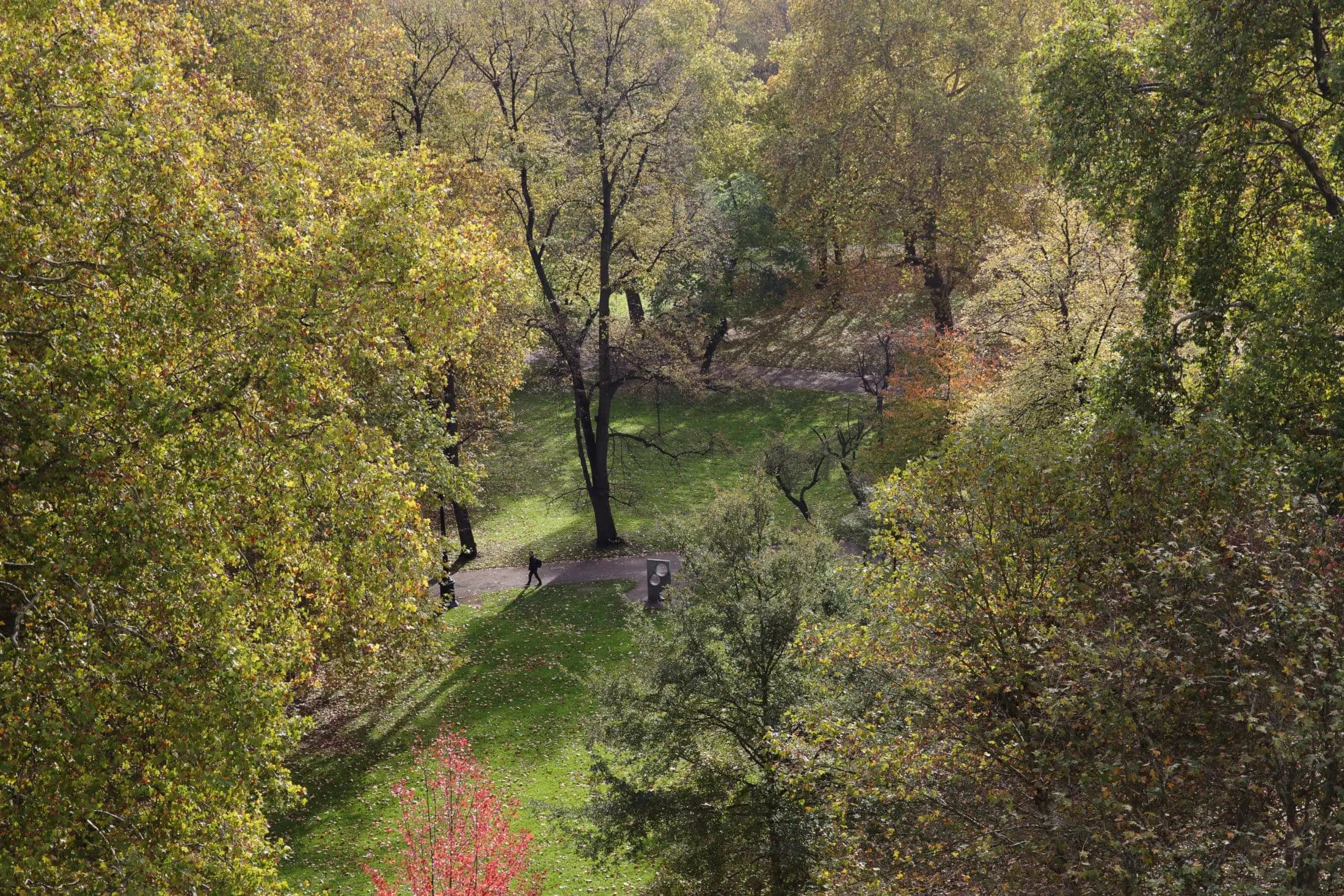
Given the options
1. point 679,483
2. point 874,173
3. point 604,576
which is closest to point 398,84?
point 604,576

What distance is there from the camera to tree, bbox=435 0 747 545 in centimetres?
3102

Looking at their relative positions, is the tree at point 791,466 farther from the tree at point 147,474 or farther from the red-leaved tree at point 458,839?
the tree at point 147,474

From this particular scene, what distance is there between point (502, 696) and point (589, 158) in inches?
651

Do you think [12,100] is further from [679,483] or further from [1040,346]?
[679,483]

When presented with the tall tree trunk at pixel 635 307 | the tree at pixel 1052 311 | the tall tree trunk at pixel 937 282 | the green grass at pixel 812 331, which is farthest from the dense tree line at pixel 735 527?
the tall tree trunk at pixel 635 307

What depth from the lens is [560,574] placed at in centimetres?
3266

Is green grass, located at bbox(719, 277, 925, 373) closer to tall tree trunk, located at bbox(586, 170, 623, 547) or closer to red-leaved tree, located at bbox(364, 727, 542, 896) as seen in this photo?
tall tree trunk, located at bbox(586, 170, 623, 547)

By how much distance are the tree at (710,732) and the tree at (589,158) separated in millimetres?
17338

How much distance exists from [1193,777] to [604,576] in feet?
80.4

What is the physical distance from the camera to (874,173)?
4362cm

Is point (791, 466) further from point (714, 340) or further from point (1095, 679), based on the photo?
point (1095, 679)

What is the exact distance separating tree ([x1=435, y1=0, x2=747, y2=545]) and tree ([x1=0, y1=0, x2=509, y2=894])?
19.2 metres

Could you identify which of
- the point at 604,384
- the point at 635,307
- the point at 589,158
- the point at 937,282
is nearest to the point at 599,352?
the point at 604,384

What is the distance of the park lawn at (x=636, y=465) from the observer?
36.4m
